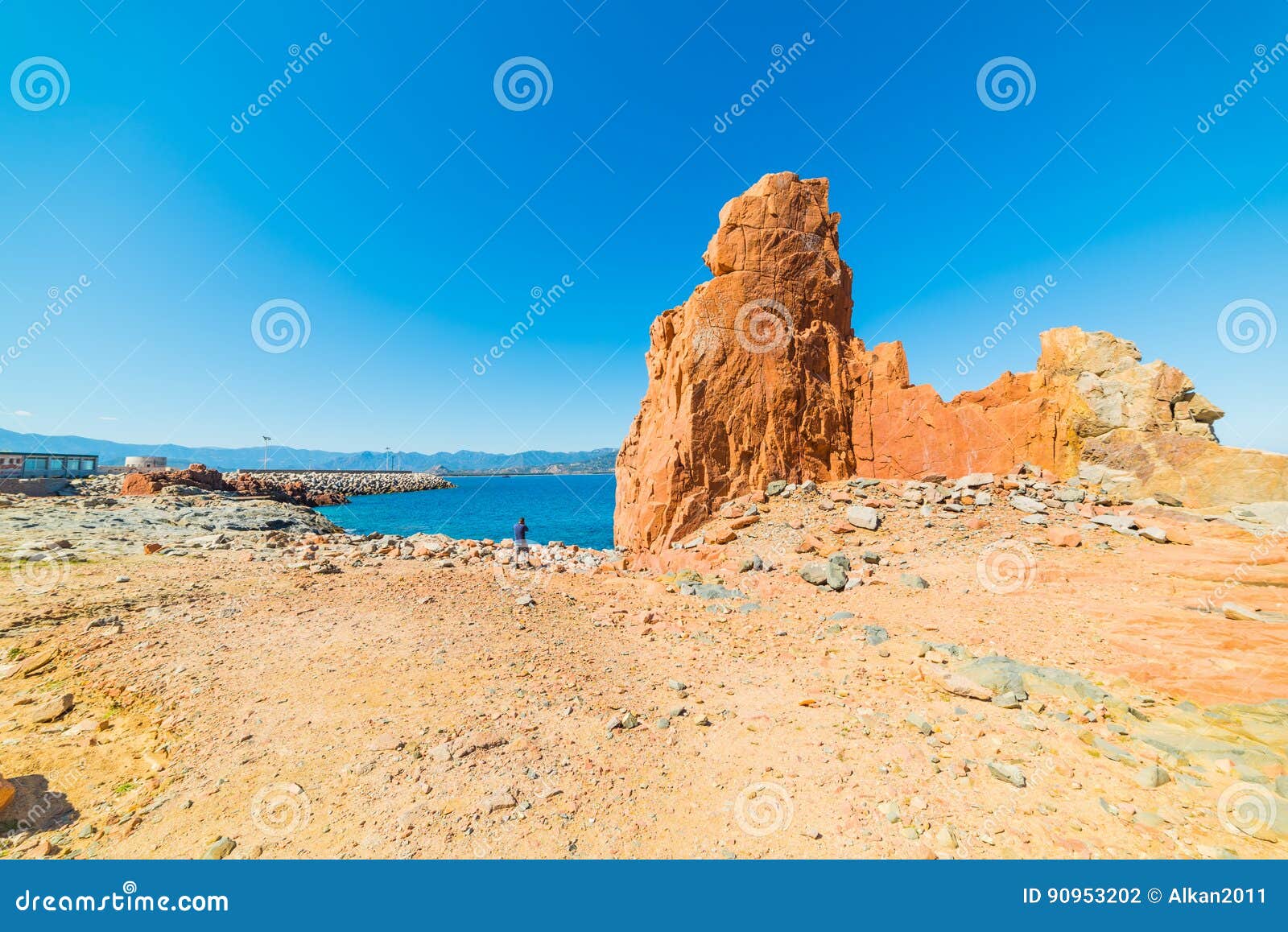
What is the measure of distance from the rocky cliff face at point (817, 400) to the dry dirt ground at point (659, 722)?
686 centimetres

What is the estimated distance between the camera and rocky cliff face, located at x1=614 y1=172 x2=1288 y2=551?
1669 centimetres

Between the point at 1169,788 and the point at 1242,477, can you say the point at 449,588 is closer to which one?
the point at 1169,788

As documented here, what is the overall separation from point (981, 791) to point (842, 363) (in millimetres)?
17478

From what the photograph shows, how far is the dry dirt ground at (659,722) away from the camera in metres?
4.26

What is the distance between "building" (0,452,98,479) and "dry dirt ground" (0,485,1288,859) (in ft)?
159

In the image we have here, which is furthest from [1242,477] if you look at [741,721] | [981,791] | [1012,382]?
[741,721]

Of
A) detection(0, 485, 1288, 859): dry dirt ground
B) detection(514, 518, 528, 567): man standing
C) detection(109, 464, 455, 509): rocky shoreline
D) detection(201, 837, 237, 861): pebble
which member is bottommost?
detection(201, 837, 237, 861): pebble

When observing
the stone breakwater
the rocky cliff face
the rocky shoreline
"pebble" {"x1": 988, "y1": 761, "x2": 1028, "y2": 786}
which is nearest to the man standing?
the rocky cliff face

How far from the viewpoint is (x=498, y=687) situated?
22.9 feet

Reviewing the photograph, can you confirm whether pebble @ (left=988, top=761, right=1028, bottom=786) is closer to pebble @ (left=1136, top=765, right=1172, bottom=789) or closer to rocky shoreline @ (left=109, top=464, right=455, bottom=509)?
pebble @ (left=1136, top=765, right=1172, bottom=789)

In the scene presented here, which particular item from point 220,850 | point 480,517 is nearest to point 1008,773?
point 220,850

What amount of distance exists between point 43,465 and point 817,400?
67982 millimetres

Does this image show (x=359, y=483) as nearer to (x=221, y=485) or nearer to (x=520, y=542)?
(x=221, y=485)

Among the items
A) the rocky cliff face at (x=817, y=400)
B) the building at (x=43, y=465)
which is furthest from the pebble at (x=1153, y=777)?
the building at (x=43, y=465)
